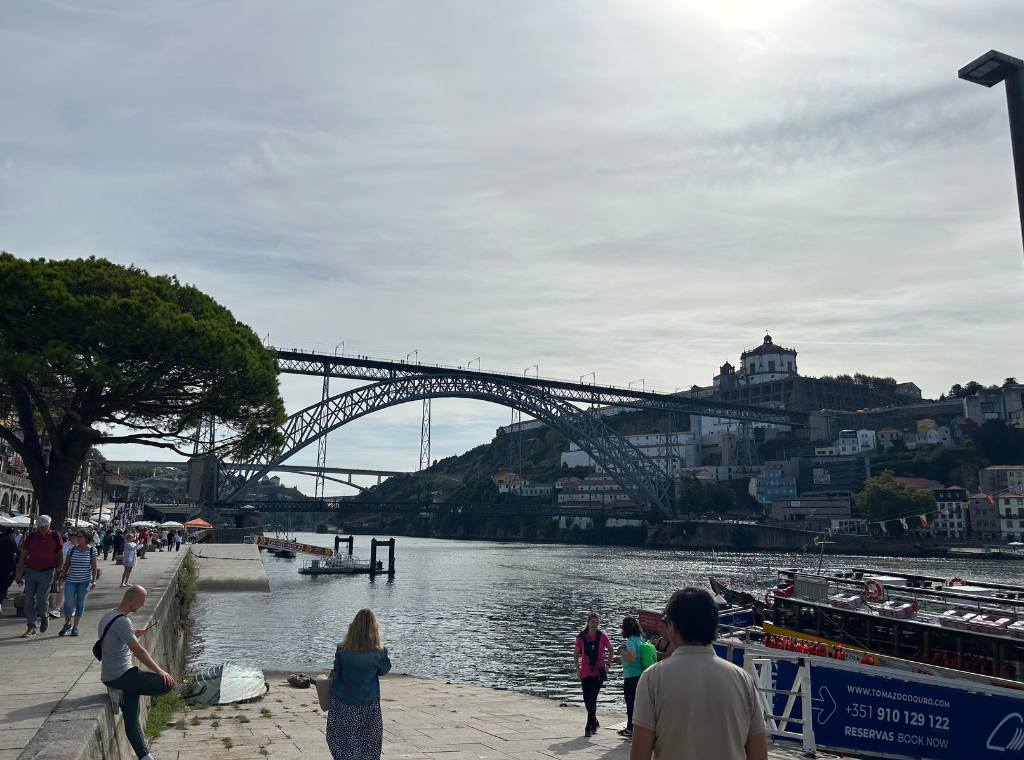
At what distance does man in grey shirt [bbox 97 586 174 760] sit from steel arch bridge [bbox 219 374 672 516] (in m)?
55.5

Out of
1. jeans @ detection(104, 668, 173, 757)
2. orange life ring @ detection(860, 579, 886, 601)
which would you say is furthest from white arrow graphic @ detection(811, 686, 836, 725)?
orange life ring @ detection(860, 579, 886, 601)

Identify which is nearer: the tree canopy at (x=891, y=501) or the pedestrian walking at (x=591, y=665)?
the pedestrian walking at (x=591, y=665)

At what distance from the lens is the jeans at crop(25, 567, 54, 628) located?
11.1 m

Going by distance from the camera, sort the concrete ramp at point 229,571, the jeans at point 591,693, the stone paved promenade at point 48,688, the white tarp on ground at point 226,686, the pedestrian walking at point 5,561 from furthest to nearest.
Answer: the concrete ramp at point 229,571
the pedestrian walking at point 5,561
the white tarp on ground at point 226,686
the jeans at point 591,693
the stone paved promenade at point 48,688

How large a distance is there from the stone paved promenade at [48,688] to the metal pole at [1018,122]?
314 inches

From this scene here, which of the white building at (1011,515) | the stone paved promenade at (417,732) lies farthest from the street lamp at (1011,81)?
the white building at (1011,515)

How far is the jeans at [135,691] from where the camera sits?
632 cm

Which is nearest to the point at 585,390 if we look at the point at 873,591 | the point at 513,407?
the point at 513,407

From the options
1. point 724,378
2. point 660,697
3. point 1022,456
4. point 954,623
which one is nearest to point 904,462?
point 1022,456

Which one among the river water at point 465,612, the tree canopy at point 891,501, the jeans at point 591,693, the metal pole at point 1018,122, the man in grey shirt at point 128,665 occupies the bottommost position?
the river water at point 465,612

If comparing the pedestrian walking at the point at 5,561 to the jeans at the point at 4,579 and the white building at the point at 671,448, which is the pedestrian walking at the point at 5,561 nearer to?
the jeans at the point at 4,579

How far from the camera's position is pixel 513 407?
8381 centimetres

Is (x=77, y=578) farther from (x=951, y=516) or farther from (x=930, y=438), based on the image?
(x=930, y=438)

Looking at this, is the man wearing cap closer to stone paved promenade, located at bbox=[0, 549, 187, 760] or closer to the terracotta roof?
stone paved promenade, located at bbox=[0, 549, 187, 760]
